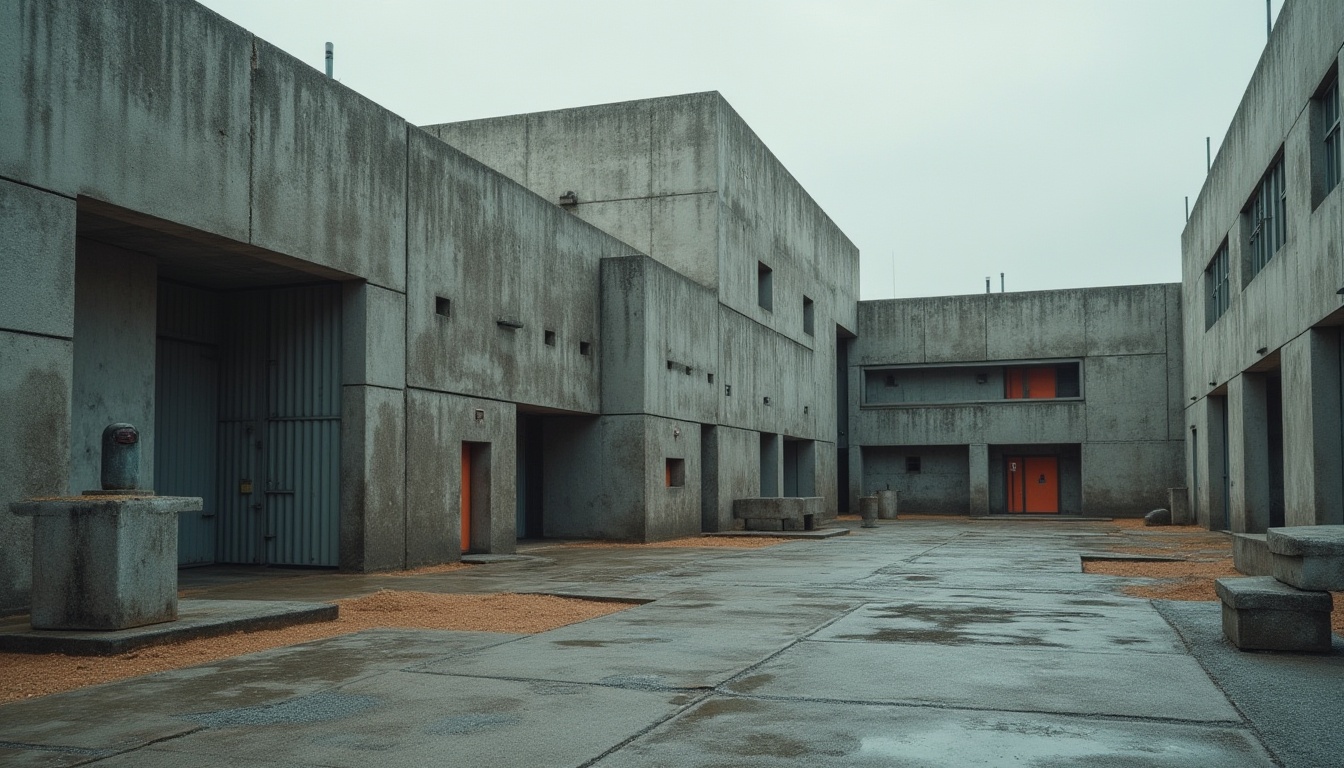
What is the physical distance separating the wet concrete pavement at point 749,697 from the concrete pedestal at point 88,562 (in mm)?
1296

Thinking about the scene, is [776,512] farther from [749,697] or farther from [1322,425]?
[749,697]

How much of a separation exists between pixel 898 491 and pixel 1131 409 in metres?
8.94

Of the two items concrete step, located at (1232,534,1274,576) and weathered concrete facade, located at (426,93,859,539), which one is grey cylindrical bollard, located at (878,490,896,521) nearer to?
weathered concrete facade, located at (426,93,859,539)

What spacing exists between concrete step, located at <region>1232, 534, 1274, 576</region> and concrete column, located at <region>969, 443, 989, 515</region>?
2570cm

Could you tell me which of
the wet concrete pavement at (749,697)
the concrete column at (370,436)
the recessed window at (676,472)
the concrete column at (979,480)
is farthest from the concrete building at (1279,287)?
the concrete column at (370,436)

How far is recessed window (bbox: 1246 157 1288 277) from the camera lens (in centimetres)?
A: 2011

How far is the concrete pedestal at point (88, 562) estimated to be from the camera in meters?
8.59

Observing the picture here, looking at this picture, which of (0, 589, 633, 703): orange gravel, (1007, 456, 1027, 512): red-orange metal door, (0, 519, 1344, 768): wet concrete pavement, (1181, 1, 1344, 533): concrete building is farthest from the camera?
(1007, 456, 1027, 512): red-orange metal door

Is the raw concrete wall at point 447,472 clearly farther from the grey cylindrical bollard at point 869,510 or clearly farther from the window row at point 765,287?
the grey cylindrical bollard at point 869,510

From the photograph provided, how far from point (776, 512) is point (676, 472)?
327 centimetres

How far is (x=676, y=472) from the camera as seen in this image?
26.2 meters

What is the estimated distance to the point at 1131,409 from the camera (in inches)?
1561

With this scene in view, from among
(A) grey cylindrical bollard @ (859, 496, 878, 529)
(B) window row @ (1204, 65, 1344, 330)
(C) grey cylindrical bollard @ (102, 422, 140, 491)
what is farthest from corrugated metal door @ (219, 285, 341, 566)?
(A) grey cylindrical bollard @ (859, 496, 878, 529)

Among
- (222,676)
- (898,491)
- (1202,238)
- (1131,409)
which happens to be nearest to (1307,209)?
(1202,238)
